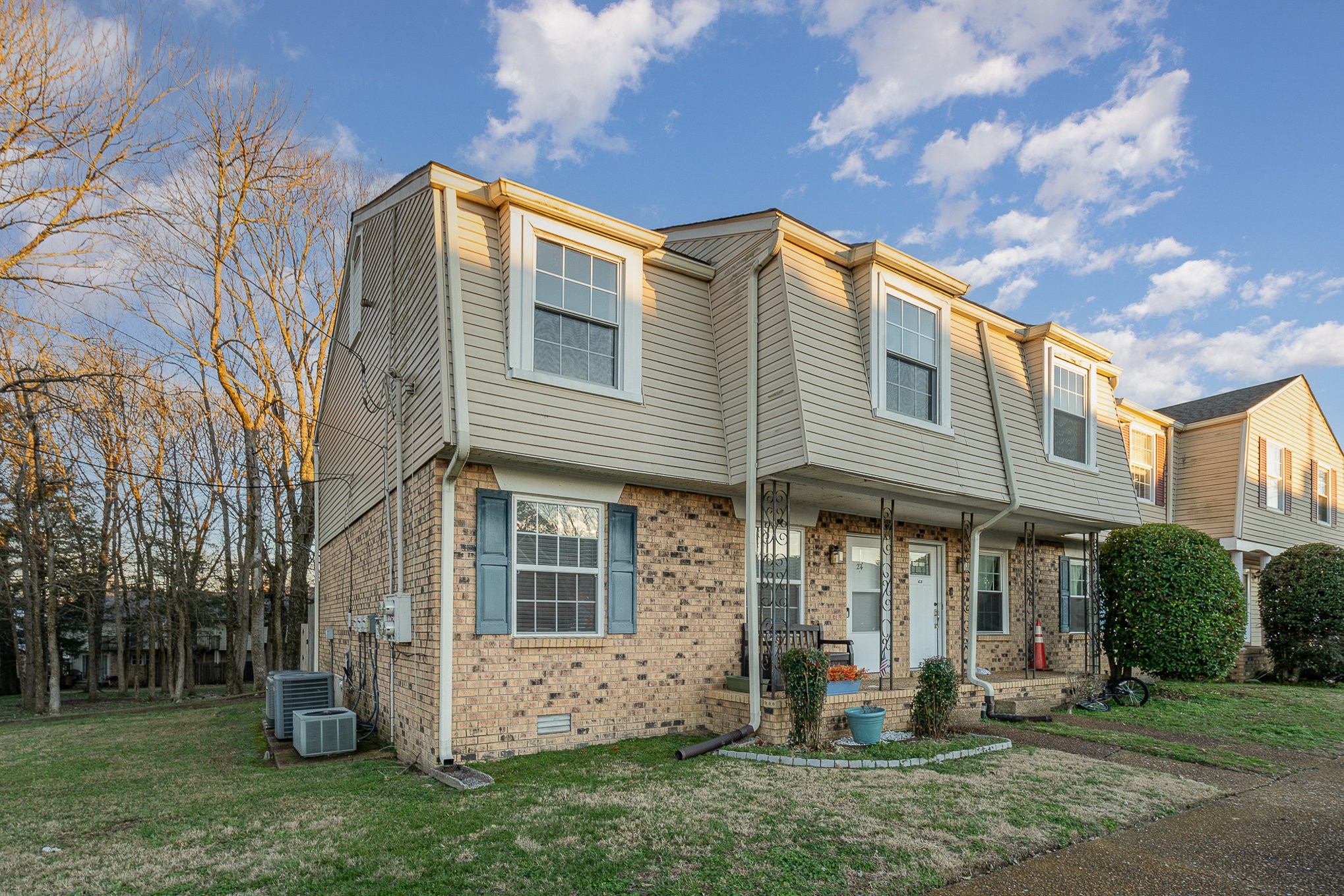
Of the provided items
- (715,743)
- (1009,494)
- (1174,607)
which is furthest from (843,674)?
(1174,607)

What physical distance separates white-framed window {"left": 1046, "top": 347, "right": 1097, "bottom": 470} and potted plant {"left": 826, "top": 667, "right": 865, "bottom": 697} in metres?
5.21

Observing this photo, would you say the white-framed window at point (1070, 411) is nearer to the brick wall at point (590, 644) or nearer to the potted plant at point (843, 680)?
the brick wall at point (590, 644)

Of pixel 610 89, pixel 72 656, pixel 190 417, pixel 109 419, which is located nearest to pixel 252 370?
pixel 190 417

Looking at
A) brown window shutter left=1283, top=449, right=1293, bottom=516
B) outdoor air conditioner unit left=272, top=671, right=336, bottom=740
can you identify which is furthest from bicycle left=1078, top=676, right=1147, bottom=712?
brown window shutter left=1283, top=449, right=1293, bottom=516

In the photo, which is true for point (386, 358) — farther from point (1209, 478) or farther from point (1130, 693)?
point (1209, 478)

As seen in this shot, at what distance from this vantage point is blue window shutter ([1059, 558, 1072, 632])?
13.7m

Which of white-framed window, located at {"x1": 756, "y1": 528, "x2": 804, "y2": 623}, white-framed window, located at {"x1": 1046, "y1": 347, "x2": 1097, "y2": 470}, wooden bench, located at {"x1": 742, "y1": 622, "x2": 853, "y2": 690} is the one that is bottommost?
wooden bench, located at {"x1": 742, "y1": 622, "x2": 853, "y2": 690}

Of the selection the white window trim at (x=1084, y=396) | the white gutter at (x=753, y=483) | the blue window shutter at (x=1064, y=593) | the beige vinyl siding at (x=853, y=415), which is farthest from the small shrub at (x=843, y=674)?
the blue window shutter at (x=1064, y=593)

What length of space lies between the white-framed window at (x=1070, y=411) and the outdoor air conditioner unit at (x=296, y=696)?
10.4 m

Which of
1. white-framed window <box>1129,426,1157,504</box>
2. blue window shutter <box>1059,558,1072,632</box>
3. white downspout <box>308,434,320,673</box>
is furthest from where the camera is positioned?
white-framed window <box>1129,426,1157,504</box>

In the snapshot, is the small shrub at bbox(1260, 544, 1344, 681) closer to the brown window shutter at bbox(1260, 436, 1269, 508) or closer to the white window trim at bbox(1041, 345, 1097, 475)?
the brown window shutter at bbox(1260, 436, 1269, 508)

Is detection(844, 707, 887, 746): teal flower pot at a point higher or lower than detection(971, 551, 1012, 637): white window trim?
lower

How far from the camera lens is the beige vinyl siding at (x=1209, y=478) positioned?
1688 cm

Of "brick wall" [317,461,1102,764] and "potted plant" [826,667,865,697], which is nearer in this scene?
"brick wall" [317,461,1102,764]
